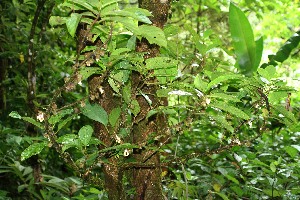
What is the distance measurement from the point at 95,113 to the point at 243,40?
565mm

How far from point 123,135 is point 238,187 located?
0.83 m

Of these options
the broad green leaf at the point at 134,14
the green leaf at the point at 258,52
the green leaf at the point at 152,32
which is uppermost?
the broad green leaf at the point at 134,14

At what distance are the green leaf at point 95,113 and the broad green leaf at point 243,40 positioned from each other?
51 cm

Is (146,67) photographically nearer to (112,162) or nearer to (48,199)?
A: (112,162)

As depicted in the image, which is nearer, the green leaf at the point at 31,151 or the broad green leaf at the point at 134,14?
the broad green leaf at the point at 134,14

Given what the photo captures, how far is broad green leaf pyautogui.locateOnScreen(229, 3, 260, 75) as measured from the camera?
3.99 feet

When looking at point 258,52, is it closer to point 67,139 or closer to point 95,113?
point 95,113

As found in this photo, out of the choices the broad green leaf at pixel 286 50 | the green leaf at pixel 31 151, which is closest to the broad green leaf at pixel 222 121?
the green leaf at pixel 31 151

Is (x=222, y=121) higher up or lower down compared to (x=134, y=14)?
lower down

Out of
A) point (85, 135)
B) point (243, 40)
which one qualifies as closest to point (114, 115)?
point (85, 135)

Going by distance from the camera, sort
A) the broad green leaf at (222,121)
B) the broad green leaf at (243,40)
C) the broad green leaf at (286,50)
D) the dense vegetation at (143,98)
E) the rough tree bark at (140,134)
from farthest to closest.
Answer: the broad green leaf at (286,50)
the broad green leaf at (243,40)
the rough tree bark at (140,134)
the broad green leaf at (222,121)
the dense vegetation at (143,98)

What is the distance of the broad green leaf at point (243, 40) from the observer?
47.9 inches

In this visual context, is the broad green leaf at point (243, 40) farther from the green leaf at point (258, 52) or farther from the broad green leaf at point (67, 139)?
the broad green leaf at point (67, 139)

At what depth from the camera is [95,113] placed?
3.17 feet
